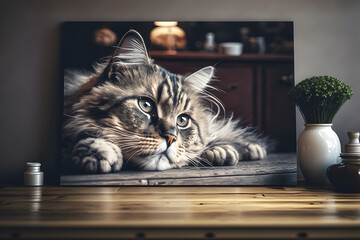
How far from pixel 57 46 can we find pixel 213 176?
1.03m

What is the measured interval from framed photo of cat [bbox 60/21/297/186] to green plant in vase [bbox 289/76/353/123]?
0.13 meters

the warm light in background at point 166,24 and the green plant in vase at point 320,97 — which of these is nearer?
the green plant in vase at point 320,97

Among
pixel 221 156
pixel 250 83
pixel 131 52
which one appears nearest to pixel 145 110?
pixel 131 52

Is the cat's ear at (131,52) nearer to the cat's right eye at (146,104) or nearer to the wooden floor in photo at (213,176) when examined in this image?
the cat's right eye at (146,104)

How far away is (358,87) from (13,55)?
1.79m

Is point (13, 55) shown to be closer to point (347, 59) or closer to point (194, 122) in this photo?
point (194, 122)

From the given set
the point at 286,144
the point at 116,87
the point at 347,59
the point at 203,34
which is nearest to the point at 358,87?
the point at 347,59

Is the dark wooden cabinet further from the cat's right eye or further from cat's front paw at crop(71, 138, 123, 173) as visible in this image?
cat's front paw at crop(71, 138, 123, 173)

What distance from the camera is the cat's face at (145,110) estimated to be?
4.95ft

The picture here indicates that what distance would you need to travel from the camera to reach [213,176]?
152cm

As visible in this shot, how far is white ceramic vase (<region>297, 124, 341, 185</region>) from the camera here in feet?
4.60

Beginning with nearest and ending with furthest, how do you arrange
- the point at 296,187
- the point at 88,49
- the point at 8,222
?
the point at 8,222 < the point at 296,187 < the point at 88,49

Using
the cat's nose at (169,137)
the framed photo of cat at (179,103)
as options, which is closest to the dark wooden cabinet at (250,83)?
the framed photo of cat at (179,103)

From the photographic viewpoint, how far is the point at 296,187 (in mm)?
1444
